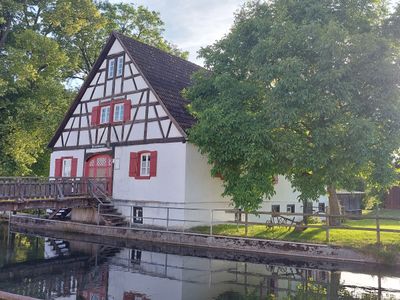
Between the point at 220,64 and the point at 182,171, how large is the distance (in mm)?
5039

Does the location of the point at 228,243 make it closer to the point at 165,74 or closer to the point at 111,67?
the point at 165,74

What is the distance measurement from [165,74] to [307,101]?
10.3m

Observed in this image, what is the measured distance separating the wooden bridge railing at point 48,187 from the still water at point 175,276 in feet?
8.64

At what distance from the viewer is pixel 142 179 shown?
20172 mm

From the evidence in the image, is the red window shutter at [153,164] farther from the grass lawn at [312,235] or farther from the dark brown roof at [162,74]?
the grass lawn at [312,235]

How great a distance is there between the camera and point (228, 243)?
1526 centimetres

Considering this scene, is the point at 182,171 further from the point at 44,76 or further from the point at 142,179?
the point at 44,76

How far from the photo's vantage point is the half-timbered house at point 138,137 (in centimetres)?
1911

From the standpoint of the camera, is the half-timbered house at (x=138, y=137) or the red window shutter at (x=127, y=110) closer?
the half-timbered house at (x=138, y=137)

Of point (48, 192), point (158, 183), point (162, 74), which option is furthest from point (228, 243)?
point (162, 74)

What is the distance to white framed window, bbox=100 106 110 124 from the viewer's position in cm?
2242

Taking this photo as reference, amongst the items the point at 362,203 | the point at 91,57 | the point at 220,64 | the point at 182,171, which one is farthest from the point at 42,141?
the point at 362,203

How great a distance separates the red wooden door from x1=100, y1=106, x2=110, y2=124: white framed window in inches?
74.3

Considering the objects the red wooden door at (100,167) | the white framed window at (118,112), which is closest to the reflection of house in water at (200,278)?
the red wooden door at (100,167)
